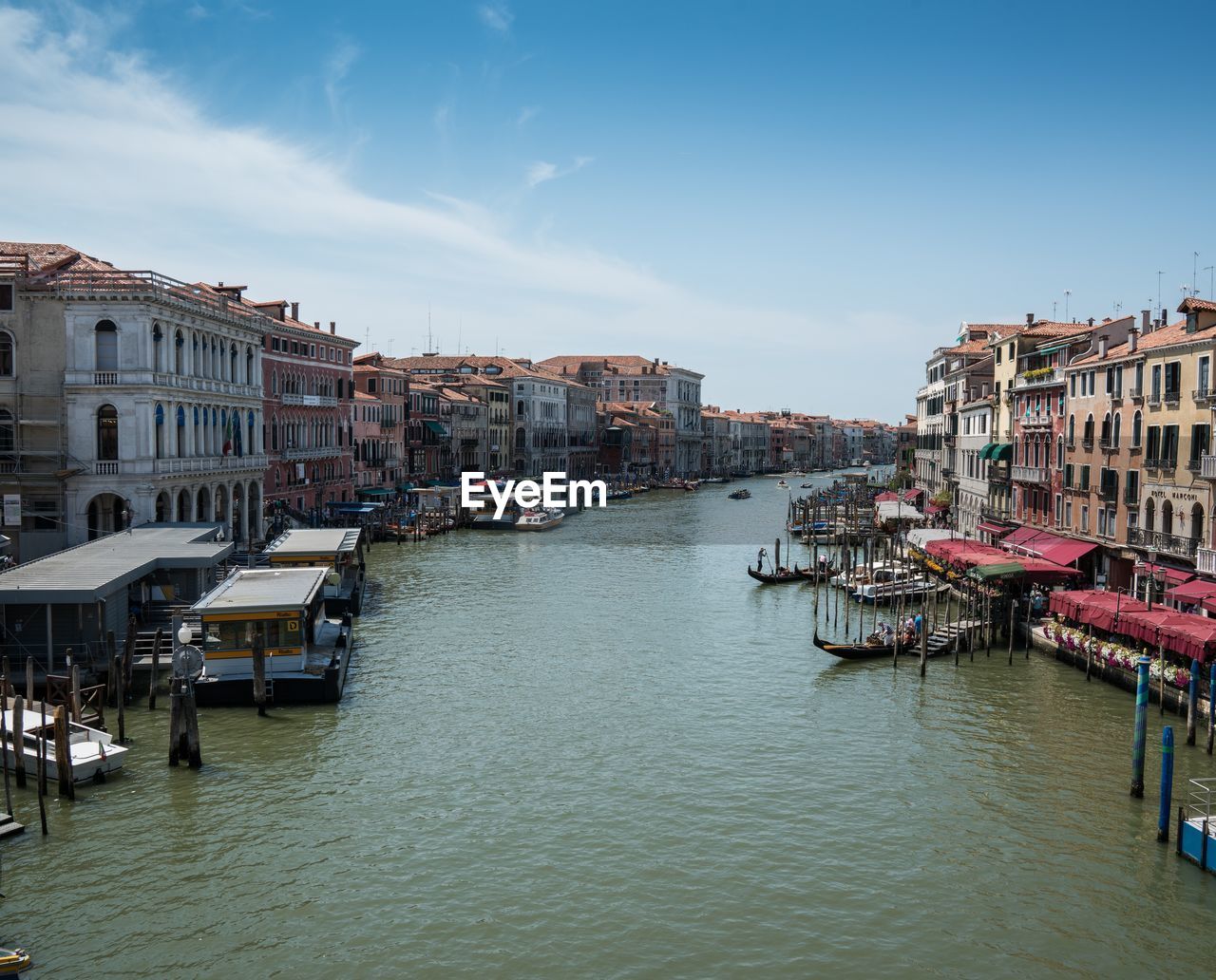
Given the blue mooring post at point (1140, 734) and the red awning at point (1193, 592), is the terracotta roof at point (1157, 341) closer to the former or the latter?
the red awning at point (1193, 592)

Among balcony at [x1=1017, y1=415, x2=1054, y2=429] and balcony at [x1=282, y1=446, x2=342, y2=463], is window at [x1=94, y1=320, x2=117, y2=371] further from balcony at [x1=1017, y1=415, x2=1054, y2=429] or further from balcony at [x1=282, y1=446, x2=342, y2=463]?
balcony at [x1=1017, y1=415, x2=1054, y2=429]

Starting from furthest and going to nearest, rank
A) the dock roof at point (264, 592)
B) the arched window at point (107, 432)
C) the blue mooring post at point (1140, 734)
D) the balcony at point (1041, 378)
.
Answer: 1. the balcony at point (1041, 378)
2. the arched window at point (107, 432)
3. the dock roof at point (264, 592)
4. the blue mooring post at point (1140, 734)

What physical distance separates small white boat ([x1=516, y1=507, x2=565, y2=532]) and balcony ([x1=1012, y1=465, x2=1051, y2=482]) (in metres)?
28.4

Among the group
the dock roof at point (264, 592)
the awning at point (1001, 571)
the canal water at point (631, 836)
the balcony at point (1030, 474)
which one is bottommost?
the canal water at point (631, 836)

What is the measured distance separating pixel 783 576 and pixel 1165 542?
50.7 ft

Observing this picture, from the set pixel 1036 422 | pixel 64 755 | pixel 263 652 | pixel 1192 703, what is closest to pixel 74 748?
pixel 64 755

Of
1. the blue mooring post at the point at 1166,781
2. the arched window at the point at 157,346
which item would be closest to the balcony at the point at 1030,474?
the blue mooring post at the point at 1166,781

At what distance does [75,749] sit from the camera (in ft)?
52.4

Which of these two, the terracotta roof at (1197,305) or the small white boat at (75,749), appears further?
the terracotta roof at (1197,305)

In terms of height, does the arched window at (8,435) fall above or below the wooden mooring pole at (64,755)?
above

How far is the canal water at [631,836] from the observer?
11758mm

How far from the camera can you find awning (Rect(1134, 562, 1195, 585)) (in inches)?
945

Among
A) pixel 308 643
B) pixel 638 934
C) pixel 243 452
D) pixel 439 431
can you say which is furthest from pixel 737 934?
pixel 439 431

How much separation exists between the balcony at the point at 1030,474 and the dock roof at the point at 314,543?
22086mm
